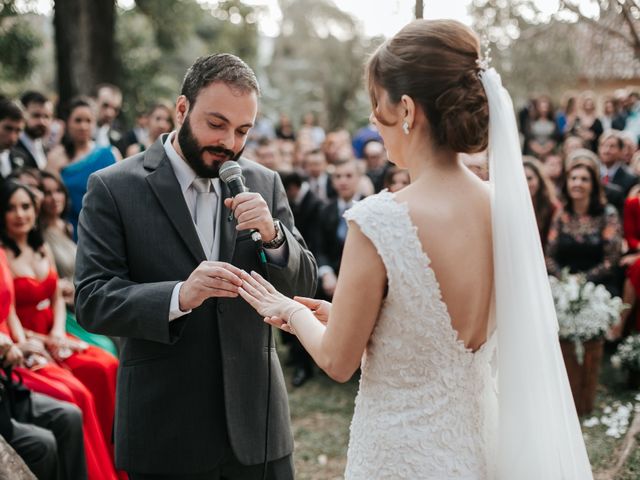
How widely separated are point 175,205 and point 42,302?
298 cm

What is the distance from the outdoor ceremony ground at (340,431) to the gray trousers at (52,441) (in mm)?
1568

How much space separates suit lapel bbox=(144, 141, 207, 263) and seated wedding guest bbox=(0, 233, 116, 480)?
217cm

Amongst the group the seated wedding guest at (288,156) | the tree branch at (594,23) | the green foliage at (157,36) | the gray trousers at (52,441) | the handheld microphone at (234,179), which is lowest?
the gray trousers at (52,441)

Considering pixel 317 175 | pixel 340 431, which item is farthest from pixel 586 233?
pixel 317 175

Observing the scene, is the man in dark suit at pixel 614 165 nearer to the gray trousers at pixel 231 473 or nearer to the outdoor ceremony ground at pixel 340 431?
the outdoor ceremony ground at pixel 340 431

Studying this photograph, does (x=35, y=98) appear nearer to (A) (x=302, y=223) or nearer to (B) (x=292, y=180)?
(B) (x=292, y=180)

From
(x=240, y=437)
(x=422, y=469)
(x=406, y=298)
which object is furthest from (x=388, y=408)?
(x=240, y=437)

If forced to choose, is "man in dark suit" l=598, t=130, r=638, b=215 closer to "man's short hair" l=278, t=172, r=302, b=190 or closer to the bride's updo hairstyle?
"man's short hair" l=278, t=172, r=302, b=190

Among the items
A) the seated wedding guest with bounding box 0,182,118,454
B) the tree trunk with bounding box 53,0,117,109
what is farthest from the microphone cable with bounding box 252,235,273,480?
the tree trunk with bounding box 53,0,117,109

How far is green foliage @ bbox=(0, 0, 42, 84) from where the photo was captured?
15570mm

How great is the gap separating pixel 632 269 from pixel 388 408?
6228 mm

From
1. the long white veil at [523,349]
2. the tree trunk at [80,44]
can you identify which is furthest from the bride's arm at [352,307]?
the tree trunk at [80,44]

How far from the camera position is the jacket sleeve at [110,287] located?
2402mm

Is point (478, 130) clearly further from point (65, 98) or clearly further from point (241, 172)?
point (65, 98)
